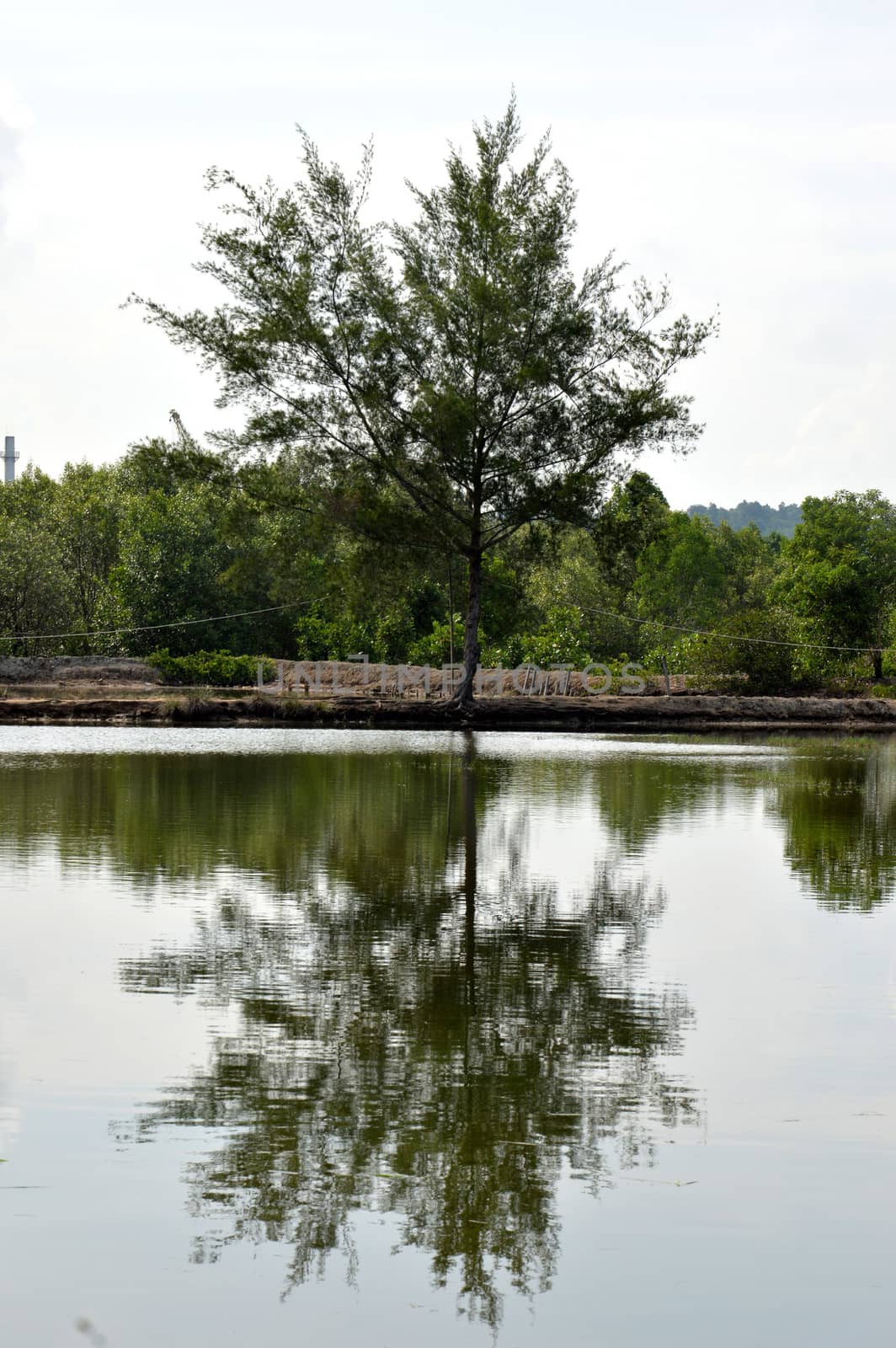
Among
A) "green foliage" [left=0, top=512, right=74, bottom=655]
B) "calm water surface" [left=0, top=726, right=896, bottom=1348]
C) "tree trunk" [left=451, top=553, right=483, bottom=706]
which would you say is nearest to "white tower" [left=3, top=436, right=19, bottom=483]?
"green foliage" [left=0, top=512, right=74, bottom=655]

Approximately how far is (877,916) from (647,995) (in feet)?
9.85

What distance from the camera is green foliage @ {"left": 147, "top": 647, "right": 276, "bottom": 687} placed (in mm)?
43250

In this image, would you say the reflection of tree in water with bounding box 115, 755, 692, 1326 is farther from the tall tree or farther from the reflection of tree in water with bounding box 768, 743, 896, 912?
the tall tree

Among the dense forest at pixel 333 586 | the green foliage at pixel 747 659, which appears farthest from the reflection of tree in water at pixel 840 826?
the green foliage at pixel 747 659

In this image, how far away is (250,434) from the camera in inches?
1475

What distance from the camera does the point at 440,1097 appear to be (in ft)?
18.5

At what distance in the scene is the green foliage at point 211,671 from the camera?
142 feet

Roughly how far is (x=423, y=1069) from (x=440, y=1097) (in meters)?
0.35

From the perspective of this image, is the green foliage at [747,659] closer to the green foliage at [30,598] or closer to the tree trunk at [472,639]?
the tree trunk at [472,639]

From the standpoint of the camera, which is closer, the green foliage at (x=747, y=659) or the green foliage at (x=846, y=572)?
the green foliage at (x=747, y=659)

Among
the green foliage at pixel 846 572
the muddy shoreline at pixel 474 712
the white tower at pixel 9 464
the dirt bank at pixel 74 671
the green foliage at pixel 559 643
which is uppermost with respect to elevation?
the white tower at pixel 9 464

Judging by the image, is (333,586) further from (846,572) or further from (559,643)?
(846,572)

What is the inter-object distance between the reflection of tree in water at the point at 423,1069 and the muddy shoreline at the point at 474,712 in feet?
81.2

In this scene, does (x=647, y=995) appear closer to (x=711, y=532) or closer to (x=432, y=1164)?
(x=432, y=1164)
